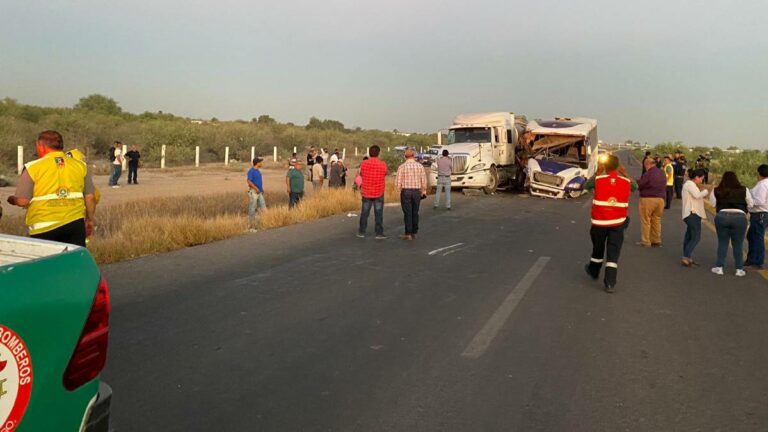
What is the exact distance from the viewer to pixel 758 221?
9.38m

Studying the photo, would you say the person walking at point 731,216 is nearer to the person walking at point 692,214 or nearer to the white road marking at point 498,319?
the person walking at point 692,214

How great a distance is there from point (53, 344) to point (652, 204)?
11.7 m

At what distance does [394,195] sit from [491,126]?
594 centimetres

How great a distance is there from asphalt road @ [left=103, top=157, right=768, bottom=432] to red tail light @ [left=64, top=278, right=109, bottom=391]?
1786 mm

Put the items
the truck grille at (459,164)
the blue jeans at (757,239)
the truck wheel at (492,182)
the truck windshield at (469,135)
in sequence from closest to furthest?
1. the blue jeans at (757,239)
2. the truck grille at (459,164)
3. the truck wheel at (492,182)
4. the truck windshield at (469,135)

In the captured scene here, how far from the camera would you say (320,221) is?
15125 mm

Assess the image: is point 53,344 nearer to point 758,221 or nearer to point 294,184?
point 758,221

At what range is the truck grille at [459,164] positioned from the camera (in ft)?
77.6

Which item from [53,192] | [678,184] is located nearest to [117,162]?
[53,192]

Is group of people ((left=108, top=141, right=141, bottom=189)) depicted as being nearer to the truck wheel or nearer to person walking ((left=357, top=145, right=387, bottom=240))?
person walking ((left=357, top=145, right=387, bottom=240))

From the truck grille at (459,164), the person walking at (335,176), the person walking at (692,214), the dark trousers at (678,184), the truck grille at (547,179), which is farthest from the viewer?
the truck grille at (459,164)

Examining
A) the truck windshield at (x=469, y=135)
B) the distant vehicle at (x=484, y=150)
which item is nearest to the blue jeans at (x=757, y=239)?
the distant vehicle at (x=484, y=150)

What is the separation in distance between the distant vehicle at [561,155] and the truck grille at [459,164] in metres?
2.53

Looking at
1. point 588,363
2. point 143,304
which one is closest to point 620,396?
point 588,363
